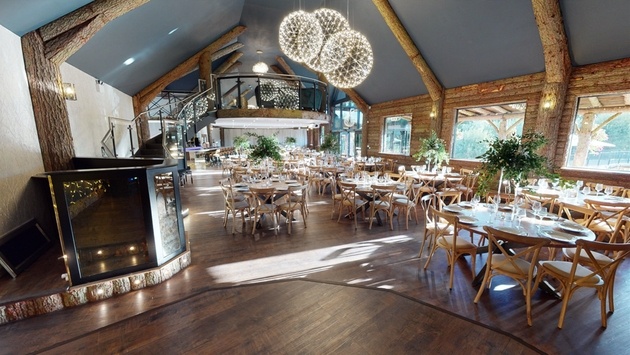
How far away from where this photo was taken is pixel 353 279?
10.4 ft

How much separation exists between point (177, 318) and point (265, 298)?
882 mm

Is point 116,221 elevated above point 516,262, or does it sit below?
above

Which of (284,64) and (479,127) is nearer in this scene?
(479,127)

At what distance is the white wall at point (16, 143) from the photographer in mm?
3246

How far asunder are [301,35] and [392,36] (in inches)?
208

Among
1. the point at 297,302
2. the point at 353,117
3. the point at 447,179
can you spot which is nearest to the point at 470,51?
the point at 447,179

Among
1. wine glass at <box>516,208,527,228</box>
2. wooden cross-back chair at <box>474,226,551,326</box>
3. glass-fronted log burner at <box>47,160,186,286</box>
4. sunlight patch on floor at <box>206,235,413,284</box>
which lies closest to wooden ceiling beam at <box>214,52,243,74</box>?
glass-fronted log burner at <box>47,160,186,286</box>

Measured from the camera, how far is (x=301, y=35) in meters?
4.09

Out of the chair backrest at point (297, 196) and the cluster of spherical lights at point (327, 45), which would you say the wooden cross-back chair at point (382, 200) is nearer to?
the chair backrest at point (297, 196)

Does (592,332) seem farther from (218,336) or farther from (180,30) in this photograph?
(180,30)

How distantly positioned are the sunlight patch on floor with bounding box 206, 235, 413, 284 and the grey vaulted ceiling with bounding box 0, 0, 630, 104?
13.9 feet

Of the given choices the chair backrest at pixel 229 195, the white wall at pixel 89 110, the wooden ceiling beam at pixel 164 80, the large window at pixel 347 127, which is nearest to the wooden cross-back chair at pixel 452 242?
the chair backrest at pixel 229 195

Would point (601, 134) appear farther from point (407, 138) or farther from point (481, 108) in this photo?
point (407, 138)

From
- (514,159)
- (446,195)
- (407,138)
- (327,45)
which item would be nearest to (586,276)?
(514,159)
